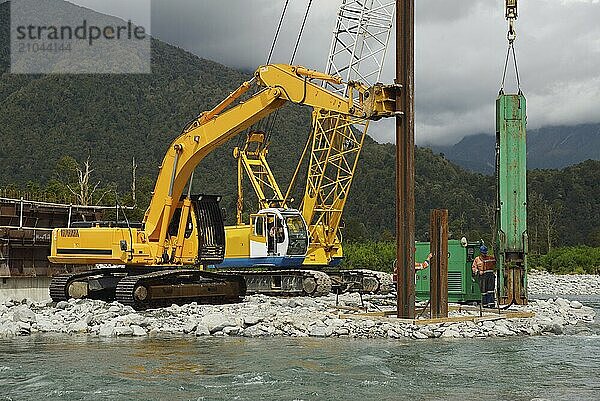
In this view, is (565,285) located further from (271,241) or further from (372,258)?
(271,241)

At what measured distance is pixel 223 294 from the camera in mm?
25484

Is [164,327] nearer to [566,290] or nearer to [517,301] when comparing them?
[517,301]

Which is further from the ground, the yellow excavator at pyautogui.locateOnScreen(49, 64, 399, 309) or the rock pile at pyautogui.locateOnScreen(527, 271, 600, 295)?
the yellow excavator at pyautogui.locateOnScreen(49, 64, 399, 309)

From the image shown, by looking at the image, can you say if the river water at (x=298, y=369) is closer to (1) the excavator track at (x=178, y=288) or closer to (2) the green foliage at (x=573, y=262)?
(1) the excavator track at (x=178, y=288)

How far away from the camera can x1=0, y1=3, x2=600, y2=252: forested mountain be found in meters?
83.0

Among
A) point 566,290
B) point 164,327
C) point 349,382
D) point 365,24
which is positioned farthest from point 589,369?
point 566,290

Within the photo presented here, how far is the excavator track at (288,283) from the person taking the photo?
29.5 metres

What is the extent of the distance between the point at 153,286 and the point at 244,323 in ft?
14.4

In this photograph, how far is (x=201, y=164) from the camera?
84.4 m

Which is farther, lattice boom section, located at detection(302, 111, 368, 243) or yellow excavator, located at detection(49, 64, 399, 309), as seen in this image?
lattice boom section, located at detection(302, 111, 368, 243)

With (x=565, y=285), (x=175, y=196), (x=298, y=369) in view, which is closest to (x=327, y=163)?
(x=175, y=196)

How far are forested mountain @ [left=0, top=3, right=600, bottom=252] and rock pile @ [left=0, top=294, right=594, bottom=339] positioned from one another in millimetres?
51128

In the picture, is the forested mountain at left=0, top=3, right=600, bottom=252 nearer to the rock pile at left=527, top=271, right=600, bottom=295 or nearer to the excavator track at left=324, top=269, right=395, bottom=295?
the rock pile at left=527, top=271, right=600, bottom=295

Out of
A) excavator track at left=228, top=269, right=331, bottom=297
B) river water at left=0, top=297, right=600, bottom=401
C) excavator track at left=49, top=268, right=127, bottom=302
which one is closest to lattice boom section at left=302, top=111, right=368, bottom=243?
excavator track at left=228, top=269, right=331, bottom=297
